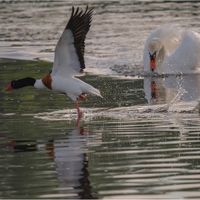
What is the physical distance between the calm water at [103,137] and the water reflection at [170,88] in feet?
0.07

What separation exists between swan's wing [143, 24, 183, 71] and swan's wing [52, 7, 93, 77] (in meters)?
5.36

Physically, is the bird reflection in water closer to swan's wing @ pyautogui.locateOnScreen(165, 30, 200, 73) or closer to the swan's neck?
swan's wing @ pyautogui.locateOnScreen(165, 30, 200, 73)

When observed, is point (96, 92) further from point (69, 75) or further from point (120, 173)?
point (120, 173)

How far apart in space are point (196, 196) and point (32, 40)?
16782mm

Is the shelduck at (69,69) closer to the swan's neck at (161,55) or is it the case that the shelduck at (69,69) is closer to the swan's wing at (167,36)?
the swan's wing at (167,36)

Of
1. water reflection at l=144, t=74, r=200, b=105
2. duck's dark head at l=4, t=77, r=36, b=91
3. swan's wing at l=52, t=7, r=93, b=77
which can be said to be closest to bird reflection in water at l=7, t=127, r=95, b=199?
swan's wing at l=52, t=7, r=93, b=77

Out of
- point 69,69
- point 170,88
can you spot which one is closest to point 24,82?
point 69,69

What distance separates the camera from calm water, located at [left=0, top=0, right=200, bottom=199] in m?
5.45

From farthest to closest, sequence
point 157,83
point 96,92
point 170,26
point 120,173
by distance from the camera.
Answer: point 170,26 → point 157,83 → point 96,92 → point 120,173

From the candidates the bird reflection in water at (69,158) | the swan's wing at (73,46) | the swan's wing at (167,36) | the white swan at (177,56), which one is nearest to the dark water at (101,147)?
the bird reflection in water at (69,158)

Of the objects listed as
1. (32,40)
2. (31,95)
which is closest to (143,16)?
(32,40)

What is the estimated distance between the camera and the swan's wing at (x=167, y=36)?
15.2 m

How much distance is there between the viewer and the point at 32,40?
829 inches

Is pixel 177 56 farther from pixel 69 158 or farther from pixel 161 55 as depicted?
pixel 69 158
